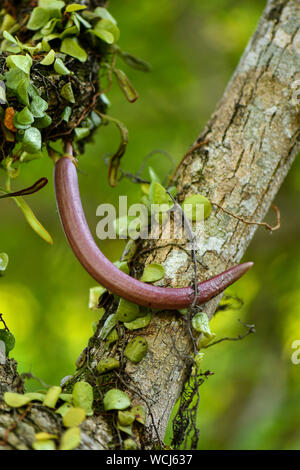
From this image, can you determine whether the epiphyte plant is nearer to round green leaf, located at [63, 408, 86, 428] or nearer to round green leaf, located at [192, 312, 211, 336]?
round green leaf, located at [192, 312, 211, 336]

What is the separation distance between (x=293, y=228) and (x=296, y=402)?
97 cm

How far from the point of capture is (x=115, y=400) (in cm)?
99

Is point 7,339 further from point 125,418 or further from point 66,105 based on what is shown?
point 66,105

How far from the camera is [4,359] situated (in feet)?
3.38

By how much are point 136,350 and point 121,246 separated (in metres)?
1.87

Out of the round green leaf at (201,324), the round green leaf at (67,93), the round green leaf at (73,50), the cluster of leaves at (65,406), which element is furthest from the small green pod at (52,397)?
the round green leaf at (73,50)

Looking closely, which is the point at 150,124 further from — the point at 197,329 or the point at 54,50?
the point at 197,329

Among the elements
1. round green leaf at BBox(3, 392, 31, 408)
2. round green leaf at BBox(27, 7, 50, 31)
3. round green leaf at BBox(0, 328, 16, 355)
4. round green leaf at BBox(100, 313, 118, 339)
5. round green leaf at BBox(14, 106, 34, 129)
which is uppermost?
round green leaf at BBox(27, 7, 50, 31)

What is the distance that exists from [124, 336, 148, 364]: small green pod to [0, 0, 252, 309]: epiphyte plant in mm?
90

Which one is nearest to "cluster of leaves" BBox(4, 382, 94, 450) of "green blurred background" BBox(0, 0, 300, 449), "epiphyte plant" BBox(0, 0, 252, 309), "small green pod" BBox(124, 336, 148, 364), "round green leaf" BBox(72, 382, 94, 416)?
"round green leaf" BBox(72, 382, 94, 416)

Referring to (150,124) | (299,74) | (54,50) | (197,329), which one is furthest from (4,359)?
(150,124)

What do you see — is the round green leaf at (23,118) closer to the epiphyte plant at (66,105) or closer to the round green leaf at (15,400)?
the epiphyte plant at (66,105)

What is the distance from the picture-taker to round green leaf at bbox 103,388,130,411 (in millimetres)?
985

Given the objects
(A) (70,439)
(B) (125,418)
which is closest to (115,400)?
(B) (125,418)
